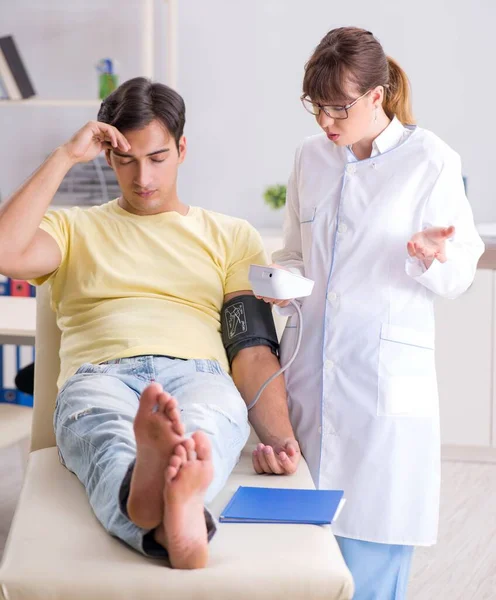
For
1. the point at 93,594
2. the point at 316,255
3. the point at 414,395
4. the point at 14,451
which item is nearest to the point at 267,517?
the point at 93,594

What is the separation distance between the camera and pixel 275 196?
3465 millimetres

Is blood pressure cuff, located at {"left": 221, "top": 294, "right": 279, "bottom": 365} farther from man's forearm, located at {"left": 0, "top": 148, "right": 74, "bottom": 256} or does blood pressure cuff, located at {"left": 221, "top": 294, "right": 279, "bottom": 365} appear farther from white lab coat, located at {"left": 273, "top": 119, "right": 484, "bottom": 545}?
man's forearm, located at {"left": 0, "top": 148, "right": 74, "bottom": 256}

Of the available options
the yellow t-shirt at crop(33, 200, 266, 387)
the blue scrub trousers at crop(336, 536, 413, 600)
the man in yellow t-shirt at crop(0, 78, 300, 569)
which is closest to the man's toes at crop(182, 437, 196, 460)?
the man in yellow t-shirt at crop(0, 78, 300, 569)

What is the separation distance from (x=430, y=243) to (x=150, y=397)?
0.58 metres

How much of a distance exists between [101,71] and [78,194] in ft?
1.65

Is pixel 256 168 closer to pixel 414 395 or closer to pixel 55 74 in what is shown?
pixel 55 74

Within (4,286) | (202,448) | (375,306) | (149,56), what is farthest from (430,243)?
(149,56)

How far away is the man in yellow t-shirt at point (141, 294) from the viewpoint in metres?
1.51

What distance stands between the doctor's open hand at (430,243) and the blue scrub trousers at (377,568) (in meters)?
0.56

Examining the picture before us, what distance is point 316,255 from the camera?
168 centimetres

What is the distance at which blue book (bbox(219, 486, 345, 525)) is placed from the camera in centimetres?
133

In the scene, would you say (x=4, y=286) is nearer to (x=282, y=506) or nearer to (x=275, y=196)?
(x=275, y=196)

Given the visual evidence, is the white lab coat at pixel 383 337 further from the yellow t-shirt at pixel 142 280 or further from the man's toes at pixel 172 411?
the man's toes at pixel 172 411

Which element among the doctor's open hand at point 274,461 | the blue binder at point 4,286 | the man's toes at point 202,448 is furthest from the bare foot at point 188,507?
the blue binder at point 4,286
